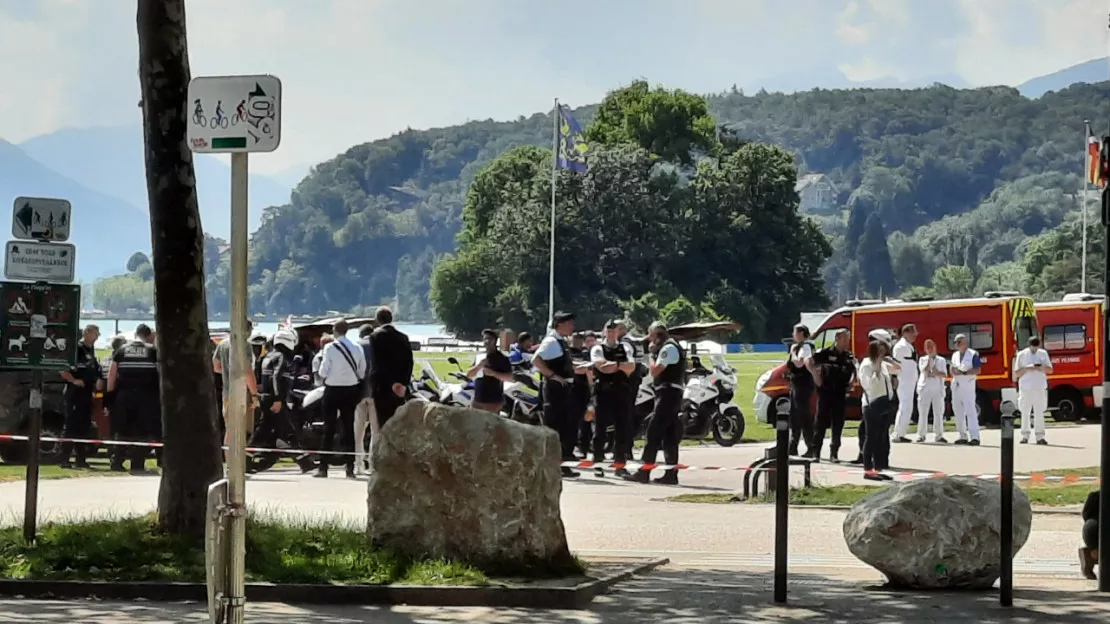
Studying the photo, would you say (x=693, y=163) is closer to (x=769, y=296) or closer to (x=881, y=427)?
(x=769, y=296)

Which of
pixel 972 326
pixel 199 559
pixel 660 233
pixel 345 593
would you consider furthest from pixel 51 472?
pixel 660 233

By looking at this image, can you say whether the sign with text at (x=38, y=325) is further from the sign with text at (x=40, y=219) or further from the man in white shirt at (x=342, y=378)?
the man in white shirt at (x=342, y=378)

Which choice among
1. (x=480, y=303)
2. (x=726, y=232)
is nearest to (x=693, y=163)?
(x=726, y=232)

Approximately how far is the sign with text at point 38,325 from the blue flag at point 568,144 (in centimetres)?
4965

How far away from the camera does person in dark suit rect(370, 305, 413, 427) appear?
19328mm

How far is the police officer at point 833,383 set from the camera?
22.1 m

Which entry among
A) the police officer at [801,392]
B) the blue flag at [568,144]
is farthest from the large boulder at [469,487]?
the blue flag at [568,144]

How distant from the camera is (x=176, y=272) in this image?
36.8ft

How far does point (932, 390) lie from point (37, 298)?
18534 millimetres

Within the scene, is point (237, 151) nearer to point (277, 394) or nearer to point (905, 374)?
point (277, 394)

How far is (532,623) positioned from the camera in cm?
925

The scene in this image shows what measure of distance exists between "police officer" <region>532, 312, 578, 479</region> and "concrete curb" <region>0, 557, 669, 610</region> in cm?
990

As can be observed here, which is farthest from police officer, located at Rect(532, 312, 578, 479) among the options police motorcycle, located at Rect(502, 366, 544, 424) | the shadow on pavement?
the shadow on pavement

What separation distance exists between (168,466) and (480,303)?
325ft
